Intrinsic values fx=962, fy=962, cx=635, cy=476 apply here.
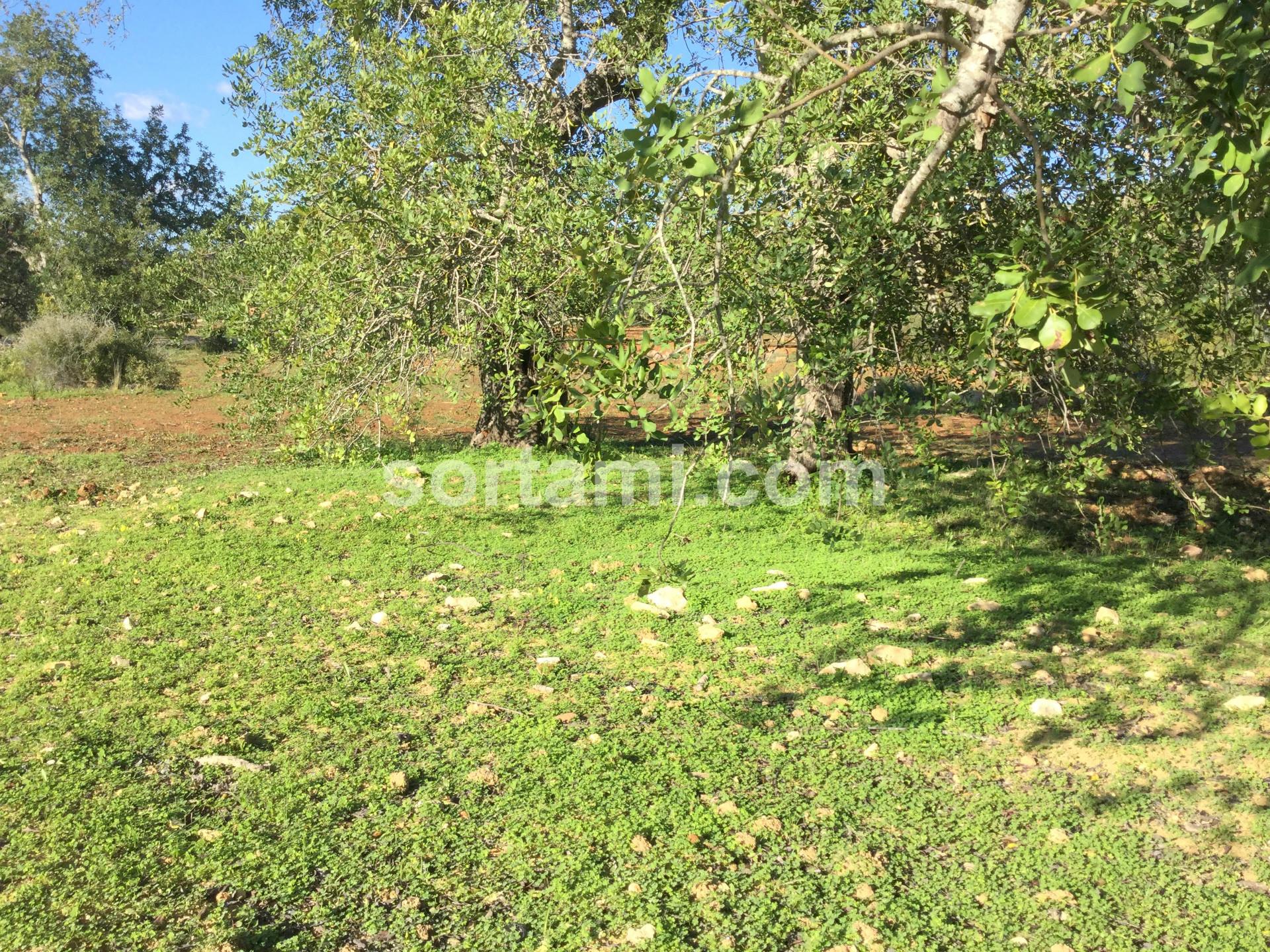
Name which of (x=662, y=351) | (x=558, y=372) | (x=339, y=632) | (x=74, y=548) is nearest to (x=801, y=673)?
(x=662, y=351)

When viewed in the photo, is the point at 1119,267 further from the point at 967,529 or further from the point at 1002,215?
the point at 967,529

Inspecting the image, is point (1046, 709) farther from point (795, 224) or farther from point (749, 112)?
point (749, 112)

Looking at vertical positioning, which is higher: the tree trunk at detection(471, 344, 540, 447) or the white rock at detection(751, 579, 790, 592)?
the tree trunk at detection(471, 344, 540, 447)

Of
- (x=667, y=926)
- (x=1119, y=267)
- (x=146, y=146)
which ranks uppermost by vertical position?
(x=146, y=146)

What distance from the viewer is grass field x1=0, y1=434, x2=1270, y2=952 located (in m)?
2.86

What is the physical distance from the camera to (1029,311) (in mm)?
2074

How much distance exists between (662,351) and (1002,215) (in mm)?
1749

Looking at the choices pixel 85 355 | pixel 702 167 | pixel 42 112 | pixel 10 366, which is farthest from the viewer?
pixel 42 112

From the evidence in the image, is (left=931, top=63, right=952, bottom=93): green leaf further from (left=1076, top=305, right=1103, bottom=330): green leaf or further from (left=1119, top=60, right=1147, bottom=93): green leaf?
(left=1076, top=305, right=1103, bottom=330): green leaf

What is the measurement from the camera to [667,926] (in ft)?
9.12

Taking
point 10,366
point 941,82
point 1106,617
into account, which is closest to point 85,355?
point 10,366

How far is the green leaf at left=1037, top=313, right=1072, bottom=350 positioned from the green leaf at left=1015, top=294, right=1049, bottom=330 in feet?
0.09

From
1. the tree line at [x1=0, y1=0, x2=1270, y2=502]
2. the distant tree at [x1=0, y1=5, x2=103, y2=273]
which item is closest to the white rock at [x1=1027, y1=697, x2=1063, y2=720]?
the tree line at [x1=0, y1=0, x2=1270, y2=502]

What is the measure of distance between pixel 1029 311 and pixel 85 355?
18.0 metres
